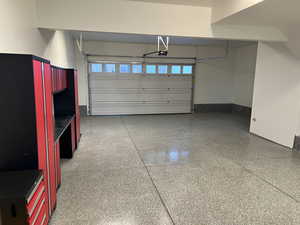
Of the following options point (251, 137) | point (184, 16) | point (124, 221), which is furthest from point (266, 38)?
point (124, 221)

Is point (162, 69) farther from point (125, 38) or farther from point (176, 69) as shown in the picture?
point (125, 38)

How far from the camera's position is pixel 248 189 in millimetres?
2717

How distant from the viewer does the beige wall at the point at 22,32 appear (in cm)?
210

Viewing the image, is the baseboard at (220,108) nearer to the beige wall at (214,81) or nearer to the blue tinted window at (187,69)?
the beige wall at (214,81)

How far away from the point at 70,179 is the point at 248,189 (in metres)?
2.41

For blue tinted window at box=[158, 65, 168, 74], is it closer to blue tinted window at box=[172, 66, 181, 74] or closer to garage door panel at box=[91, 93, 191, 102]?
blue tinted window at box=[172, 66, 181, 74]

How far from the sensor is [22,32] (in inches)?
101

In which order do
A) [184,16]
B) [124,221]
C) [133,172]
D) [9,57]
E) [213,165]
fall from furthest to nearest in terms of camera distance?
[184,16]
[213,165]
[133,172]
[124,221]
[9,57]

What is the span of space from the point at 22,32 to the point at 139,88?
18.0ft

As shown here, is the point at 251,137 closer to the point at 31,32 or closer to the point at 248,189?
the point at 248,189

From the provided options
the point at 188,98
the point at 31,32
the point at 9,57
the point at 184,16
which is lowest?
the point at 188,98

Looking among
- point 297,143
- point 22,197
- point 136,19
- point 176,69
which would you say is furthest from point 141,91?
point 22,197

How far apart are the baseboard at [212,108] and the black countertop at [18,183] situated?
24.6 feet

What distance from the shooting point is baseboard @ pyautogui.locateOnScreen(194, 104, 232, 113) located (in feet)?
28.2
